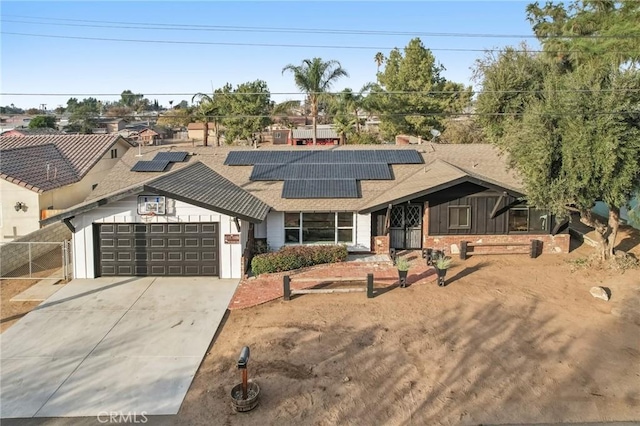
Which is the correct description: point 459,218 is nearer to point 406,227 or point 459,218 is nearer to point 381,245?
point 406,227

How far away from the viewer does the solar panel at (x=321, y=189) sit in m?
19.6

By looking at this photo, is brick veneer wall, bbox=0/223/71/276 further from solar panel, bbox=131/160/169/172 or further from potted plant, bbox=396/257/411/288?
potted plant, bbox=396/257/411/288

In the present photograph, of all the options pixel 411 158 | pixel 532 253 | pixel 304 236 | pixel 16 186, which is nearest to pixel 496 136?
pixel 411 158

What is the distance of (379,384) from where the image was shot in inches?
391

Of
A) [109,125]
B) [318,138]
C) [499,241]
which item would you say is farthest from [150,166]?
[109,125]

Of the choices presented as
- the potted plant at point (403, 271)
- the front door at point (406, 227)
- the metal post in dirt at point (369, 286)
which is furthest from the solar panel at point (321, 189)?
the metal post in dirt at point (369, 286)

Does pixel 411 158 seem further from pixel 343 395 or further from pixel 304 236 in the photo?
pixel 343 395

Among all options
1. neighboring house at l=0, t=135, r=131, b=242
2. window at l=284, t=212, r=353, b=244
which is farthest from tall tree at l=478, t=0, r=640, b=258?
neighboring house at l=0, t=135, r=131, b=242

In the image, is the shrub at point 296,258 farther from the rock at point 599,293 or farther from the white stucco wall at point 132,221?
the rock at point 599,293

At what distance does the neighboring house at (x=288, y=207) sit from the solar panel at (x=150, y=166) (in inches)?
2.5

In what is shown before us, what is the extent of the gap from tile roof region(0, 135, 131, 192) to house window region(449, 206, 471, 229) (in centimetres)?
1819

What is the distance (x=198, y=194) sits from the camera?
17047mm

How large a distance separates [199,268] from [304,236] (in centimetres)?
460

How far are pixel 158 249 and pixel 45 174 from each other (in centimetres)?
1114
